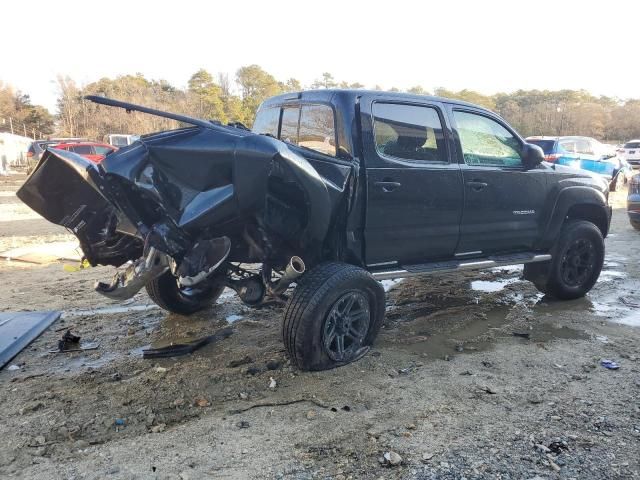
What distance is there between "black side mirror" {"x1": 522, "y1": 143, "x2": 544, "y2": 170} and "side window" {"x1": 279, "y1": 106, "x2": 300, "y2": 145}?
7.58 feet

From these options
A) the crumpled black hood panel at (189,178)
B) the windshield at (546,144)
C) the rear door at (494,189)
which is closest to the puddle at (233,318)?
the crumpled black hood panel at (189,178)

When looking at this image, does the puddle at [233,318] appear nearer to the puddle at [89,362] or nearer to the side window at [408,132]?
the puddle at [89,362]

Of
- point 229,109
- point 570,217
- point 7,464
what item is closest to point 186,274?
point 7,464

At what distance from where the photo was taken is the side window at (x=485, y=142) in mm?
4773

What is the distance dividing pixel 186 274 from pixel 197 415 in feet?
2.90

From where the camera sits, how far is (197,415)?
127 inches

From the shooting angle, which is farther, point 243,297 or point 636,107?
point 636,107

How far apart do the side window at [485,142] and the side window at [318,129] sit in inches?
50.5

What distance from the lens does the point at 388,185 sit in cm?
414

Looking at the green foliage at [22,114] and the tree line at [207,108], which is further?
the green foliage at [22,114]

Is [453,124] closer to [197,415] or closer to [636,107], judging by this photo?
[197,415]

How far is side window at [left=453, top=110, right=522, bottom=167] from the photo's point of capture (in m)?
4.77

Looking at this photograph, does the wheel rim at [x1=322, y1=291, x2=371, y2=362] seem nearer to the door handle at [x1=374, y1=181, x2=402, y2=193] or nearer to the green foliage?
the door handle at [x1=374, y1=181, x2=402, y2=193]

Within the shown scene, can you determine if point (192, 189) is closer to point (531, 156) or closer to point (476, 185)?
point (476, 185)
